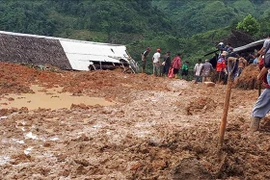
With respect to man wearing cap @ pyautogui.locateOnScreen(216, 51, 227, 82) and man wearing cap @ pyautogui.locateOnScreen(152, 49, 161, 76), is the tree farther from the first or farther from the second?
man wearing cap @ pyautogui.locateOnScreen(216, 51, 227, 82)

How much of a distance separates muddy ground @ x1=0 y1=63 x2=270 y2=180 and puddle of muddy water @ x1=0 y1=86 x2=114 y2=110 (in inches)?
17.8

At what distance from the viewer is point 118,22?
4584 centimetres

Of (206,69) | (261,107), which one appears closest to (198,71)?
(206,69)

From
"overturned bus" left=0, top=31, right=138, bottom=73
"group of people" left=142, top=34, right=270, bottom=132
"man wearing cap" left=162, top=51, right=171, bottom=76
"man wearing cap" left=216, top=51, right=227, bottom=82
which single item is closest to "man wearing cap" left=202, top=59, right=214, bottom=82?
"group of people" left=142, top=34, right=270, bottom=132

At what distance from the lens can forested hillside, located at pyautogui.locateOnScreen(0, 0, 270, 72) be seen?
38.2 metres

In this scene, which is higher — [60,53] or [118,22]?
[118,22]

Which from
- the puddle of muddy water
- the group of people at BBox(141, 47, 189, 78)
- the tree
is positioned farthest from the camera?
the tree

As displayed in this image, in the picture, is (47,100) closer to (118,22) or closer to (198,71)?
(198,71)

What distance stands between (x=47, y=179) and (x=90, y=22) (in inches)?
1660

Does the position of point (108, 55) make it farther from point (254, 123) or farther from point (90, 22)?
point (90, 22)

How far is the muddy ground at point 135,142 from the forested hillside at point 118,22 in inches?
1073

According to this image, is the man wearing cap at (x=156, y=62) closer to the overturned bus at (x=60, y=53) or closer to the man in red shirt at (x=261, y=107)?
the overturned bus at (x=60, y=53)

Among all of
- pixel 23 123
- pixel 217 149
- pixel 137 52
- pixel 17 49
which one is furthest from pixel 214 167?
pixel 137 52

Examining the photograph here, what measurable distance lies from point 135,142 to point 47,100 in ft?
16.1
